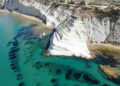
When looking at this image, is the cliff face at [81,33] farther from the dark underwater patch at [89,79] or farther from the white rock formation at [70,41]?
the dark underwater patch at [89,79]

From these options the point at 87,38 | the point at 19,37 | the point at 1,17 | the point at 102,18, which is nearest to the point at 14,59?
the point at 19,37

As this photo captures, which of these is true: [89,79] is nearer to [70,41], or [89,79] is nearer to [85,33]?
[70,41]

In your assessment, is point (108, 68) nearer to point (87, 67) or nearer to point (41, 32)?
point (87, 67)

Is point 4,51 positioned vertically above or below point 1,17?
below

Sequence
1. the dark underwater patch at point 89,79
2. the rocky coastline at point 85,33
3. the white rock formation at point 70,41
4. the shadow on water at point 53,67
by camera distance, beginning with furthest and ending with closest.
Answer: the rocky coastline at point 85,33 < the white rock formation at point 70,41 < the shadow on water at point 53,67 < the dark underwater patch at point 89,79

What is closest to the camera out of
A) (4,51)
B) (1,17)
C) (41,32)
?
(4,51)

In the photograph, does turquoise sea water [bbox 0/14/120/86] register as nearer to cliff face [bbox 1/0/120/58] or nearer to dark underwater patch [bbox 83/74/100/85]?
dark underwater patch [bbox 83/74/100/85]

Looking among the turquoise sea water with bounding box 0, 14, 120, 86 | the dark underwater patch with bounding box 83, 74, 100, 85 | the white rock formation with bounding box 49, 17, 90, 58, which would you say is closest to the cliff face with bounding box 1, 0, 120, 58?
the white rock formation with bounding box 49, 17, 90, 58

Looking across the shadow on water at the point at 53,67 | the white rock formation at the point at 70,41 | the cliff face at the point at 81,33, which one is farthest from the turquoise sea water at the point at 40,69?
the cliff face at the point at 81,33
